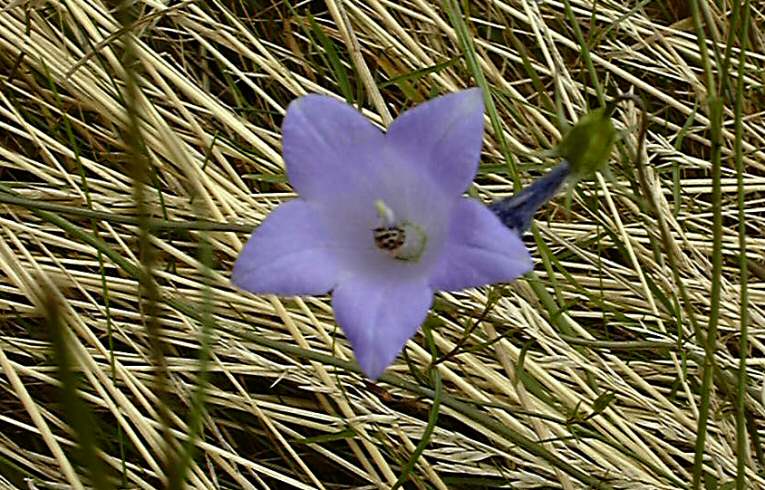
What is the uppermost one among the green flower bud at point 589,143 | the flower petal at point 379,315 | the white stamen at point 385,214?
the green flower bud at point 589,143

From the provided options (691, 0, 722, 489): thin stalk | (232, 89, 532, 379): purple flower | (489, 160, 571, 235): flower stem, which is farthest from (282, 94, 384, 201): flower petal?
(691, 0, 722, 489): thin stalk

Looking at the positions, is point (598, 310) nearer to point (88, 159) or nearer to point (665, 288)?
point (665, 288)

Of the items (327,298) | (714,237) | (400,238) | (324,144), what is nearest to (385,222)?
(400,238)

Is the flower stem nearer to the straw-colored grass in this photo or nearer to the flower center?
the flower center

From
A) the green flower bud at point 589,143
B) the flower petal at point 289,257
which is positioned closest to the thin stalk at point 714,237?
the green flower bud at point 589,143

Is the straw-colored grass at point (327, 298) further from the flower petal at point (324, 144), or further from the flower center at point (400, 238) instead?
the flower petal at point (324, 144)

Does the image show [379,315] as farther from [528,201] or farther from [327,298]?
[327,298]

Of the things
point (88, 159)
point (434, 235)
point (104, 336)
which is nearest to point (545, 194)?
point (434, 235)
